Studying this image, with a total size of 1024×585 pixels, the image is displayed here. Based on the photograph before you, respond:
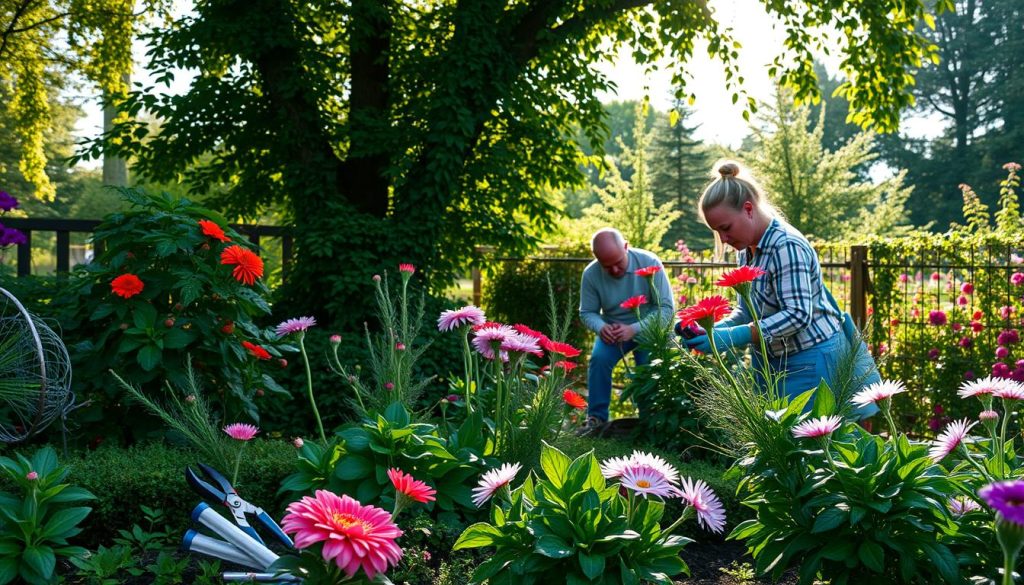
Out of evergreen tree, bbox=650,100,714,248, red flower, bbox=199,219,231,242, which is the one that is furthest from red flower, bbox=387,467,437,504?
evergreen tree, bbox=650,100,714,248

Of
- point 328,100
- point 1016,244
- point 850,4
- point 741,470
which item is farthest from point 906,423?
point 328,100

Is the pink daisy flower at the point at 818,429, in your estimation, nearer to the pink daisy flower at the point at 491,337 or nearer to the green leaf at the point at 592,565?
the green leaf at the point at 592,565


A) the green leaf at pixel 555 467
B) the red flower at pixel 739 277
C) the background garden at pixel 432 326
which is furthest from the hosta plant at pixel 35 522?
the red flower at pixel 739 277

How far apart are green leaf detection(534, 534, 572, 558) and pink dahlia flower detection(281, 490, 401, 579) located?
448 millimetres

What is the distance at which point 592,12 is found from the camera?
6.88 metres

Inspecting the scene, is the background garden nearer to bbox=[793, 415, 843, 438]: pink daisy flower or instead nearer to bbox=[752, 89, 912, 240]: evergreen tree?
bbox=[793, 415, 843, 438]: pink daisy flower

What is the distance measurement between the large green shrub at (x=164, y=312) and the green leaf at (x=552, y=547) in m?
2.00

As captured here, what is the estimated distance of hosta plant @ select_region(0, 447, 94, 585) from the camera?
80.9 inches

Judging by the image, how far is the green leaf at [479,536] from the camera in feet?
5.99

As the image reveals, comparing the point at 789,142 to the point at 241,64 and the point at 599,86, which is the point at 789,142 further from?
the point at 241,64

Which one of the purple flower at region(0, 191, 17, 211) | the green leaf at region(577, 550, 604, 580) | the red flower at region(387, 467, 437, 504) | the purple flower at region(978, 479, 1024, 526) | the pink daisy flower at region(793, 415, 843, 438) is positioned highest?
the purple flower at region(0, 191, 17, 211)

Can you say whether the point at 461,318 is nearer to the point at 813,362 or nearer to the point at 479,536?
the point at 479,536

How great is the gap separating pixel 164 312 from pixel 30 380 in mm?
572

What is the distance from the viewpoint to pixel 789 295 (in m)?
2.97
